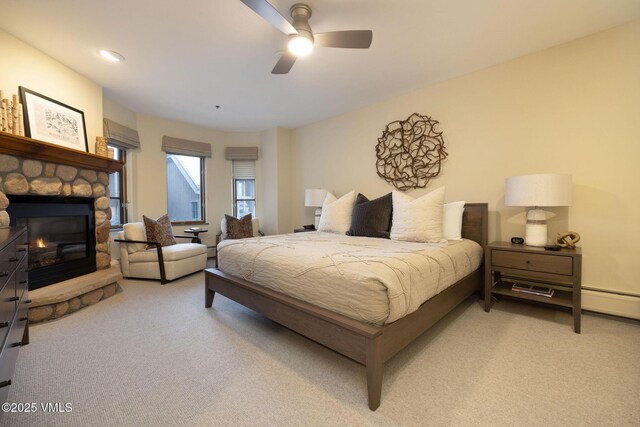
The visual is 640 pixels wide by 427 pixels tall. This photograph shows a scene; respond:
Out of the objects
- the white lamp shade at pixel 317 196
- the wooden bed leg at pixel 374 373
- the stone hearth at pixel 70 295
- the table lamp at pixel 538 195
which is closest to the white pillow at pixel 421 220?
the table lamp at pixel 538 195

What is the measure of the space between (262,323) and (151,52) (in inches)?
111

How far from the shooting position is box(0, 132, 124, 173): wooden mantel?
229 cm

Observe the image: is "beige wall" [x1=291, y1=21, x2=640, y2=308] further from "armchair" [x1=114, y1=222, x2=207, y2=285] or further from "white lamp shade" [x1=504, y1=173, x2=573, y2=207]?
"armchair" [x1=114, y1=222, x2=207, y2=285]

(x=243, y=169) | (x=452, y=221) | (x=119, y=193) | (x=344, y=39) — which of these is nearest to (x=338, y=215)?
(x=452, y=221)

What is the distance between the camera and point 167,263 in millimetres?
3588

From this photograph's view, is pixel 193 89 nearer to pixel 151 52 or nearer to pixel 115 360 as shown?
pixel 151 52

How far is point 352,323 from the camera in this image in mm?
1479

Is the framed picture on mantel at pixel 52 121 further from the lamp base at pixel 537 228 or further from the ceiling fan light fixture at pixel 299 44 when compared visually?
the lamp base at pixel 537 228

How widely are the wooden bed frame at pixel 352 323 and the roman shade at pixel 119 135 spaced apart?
8.91ft

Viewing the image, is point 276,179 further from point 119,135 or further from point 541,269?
point 541,269

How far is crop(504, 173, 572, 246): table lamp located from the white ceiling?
1.30 meters

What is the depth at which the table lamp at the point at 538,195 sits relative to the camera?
223 centimetres

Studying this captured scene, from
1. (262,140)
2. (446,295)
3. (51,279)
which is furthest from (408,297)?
(262,140)

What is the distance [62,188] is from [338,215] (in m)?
3.09
